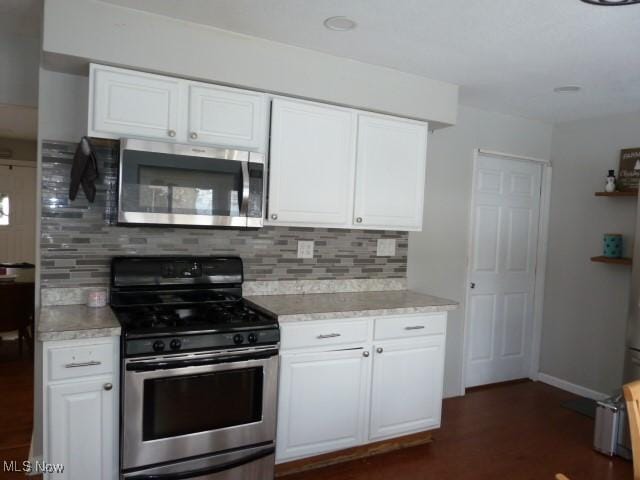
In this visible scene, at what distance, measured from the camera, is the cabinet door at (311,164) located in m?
2.69

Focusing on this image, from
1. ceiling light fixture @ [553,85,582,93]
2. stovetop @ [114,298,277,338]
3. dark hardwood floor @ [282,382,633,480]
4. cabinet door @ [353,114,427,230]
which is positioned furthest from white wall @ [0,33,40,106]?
ceiling light fixture @ [553,85,582,93]

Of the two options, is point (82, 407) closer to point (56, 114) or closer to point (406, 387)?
point (56, 114)

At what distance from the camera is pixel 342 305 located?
9.07 ft

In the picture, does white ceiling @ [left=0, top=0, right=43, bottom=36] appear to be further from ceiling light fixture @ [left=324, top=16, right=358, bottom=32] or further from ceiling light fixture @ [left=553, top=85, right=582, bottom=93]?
ceiling light fixture @ [left=553, top=85, right=582, bottom=93]

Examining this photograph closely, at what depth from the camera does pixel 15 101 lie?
8.43 feet

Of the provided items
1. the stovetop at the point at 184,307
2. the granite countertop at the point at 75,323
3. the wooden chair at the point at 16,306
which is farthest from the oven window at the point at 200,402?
the wooden chair at the point at 16,306

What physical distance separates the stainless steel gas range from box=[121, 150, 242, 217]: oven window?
0.38 m

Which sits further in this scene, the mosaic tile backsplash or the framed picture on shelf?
the framed picture on shelf

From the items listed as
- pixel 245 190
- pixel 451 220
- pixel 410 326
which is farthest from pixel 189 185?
pixel 451 220

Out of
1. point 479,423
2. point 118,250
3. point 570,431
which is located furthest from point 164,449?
point 570,431

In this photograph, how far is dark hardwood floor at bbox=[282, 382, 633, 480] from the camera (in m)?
2.69

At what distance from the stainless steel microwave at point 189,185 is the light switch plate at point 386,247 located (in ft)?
3.66

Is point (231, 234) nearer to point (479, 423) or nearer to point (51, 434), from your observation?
point (51, 434)

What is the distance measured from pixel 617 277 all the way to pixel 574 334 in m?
0.63
